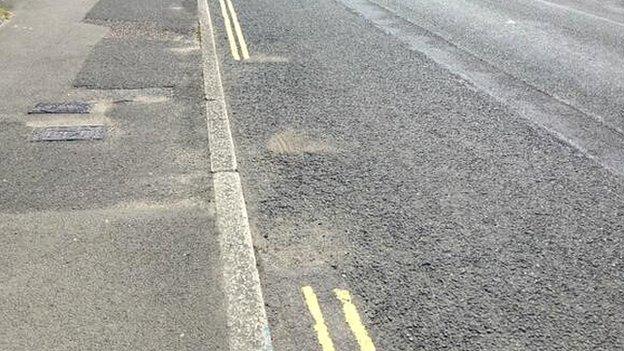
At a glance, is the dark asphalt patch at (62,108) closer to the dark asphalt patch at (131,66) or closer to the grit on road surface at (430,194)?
the dark asphalt patch at (131,66)

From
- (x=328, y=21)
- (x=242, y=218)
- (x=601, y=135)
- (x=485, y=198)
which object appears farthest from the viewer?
(x=328, y=21)

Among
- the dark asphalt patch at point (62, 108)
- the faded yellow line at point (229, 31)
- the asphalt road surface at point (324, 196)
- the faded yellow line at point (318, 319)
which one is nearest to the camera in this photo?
the faded yellow line at point (318, 319)

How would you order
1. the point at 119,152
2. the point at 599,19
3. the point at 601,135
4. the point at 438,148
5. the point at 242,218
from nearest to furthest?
the point at 242,218 < the point at 119,152 < the point at 438,148 < the point at 601,135 < the point at 599,19

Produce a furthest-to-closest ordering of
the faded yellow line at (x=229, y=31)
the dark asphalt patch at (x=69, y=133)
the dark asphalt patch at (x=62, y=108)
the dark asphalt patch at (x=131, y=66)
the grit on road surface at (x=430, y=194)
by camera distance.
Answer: the faded yellow line at (x=229, y=31) < the dark asphalt patch at (x=131, y=66) < the dark asphalt patch at (x=62, y=108) < the dark asphalt patch at (x=69, y=133) < the grit on road surface at (x=430, y=194)

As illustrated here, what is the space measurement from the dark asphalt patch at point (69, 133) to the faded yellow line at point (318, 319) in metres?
3.53

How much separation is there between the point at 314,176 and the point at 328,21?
8032 millimetres

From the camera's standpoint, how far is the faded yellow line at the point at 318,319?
150 inches

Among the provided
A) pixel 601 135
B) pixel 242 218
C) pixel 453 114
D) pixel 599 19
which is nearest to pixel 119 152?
pixel 242 218

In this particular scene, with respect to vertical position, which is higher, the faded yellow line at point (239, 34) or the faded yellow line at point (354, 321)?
the faded yellow line at point (239, 34)

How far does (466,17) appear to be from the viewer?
46.6ft

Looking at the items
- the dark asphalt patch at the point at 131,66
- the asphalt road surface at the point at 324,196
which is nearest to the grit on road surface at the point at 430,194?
the asphalt road surface at the point at 324,196

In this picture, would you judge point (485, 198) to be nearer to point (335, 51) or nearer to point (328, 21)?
point (335, 51)

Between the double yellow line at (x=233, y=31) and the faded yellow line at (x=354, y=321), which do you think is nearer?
the faded yellow line at (x=354, y=321)

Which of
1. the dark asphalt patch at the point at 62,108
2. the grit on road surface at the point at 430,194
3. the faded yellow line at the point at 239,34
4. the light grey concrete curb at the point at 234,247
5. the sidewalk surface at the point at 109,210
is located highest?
the dark asphalt patch at the point at 62,108
